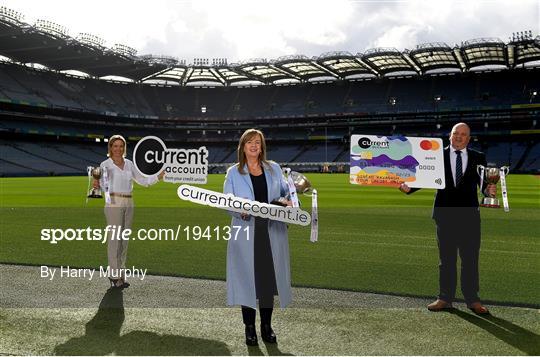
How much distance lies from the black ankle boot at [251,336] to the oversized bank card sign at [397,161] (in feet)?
7.77

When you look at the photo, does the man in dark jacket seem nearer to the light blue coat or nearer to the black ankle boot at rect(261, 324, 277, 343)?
the light blue coat

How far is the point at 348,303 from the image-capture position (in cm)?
616

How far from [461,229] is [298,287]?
258 cm

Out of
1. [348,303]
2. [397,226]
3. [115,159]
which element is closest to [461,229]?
[348,303]

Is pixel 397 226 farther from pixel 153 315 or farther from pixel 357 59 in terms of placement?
pixel 357 59

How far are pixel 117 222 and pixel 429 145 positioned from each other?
182 inches

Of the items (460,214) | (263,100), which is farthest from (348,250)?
(263,100)

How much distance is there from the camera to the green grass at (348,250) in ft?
24.2

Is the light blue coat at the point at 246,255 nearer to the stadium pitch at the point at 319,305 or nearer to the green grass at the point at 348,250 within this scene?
the stadium pitch at the point at 319,305

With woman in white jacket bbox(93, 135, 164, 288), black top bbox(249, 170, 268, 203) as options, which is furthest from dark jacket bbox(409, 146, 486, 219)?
woman in white jacket bbox(93, 135, 164, 288)

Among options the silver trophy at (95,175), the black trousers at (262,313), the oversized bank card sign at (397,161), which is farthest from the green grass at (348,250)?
the black trousers at (262,313)

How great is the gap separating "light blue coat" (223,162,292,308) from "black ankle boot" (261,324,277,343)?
29cm

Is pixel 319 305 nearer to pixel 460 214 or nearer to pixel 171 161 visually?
pixel 460 214

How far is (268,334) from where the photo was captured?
16.0 feet
